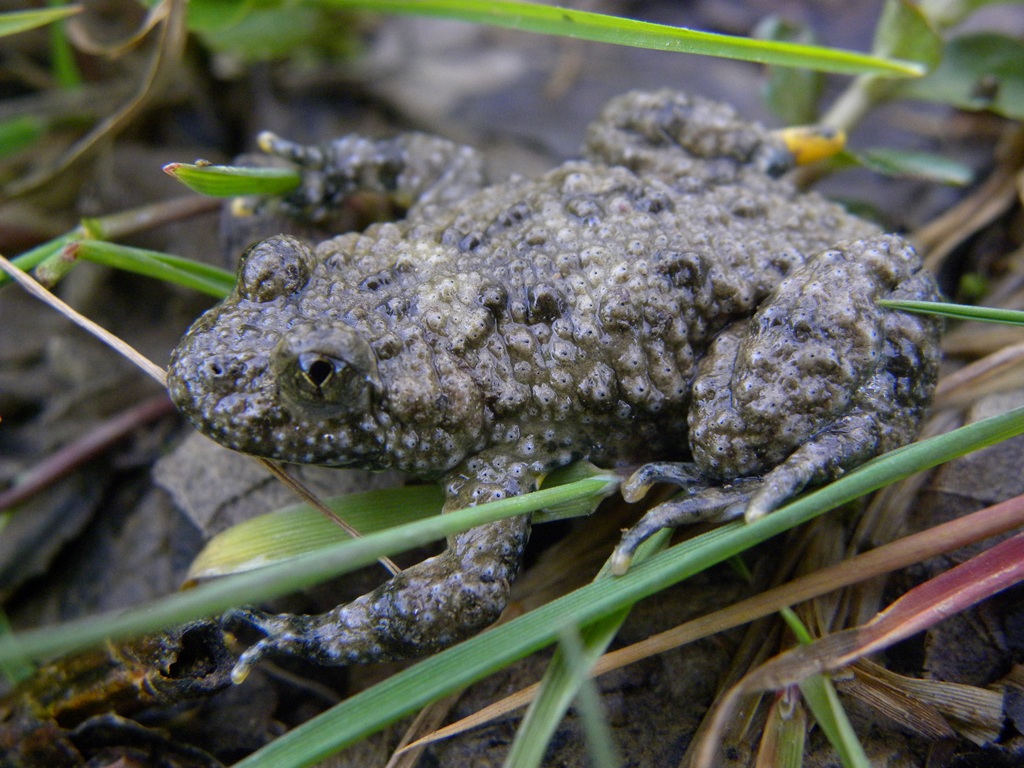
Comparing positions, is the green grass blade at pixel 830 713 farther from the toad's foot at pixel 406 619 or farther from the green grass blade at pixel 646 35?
the green grass blade at pixel 646 35

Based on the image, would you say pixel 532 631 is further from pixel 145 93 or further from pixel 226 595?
pixel 145 93

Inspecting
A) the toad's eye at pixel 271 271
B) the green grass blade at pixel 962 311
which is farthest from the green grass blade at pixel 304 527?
the green grass blade at pixel 962 311

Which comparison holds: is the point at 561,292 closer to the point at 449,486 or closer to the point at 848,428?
the point at 449,486

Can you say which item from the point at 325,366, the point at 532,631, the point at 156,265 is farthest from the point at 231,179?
the point at 532,631

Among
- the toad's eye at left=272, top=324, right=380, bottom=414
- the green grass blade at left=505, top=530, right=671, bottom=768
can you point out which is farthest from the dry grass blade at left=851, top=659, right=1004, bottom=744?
the toad's eye at left=272, top=324, right=380, bottom=414

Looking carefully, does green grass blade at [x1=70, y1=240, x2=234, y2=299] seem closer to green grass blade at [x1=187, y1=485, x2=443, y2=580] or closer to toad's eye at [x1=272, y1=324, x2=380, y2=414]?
toad's eye at [x1=272, y1=324, x2=380, y2=414]
